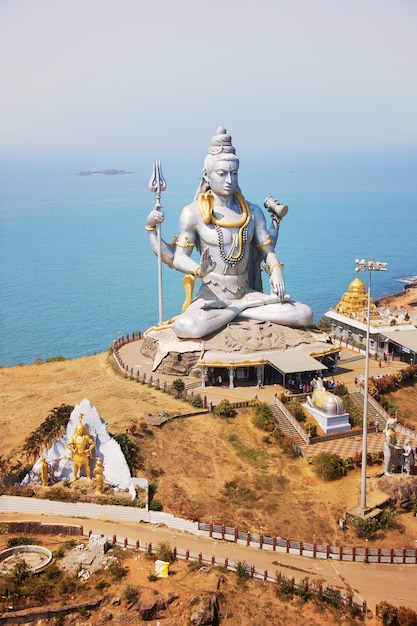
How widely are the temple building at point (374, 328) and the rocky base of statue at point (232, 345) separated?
3758 mm

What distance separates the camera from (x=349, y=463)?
70.7ft

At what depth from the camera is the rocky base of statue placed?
26.5 m

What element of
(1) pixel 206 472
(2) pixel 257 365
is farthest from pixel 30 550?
(2) pixel 257 365

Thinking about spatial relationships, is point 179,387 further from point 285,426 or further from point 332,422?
point 332,422

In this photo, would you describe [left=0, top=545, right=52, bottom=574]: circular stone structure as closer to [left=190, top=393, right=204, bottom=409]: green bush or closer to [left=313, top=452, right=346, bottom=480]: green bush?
[left=313, top=452, right=346, bottom=480]: green bush

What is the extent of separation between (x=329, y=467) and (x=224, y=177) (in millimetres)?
12381

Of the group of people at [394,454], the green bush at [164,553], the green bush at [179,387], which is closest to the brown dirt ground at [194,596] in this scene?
the green bush at [164,553]

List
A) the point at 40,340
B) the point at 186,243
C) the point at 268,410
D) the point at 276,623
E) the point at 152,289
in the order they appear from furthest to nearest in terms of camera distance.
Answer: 1. the point at 152,289
2. the point at 40,340
3. the point at 186,243
4. the point at 268,410
5. the point at 276,623

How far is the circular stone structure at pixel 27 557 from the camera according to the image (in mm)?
16500

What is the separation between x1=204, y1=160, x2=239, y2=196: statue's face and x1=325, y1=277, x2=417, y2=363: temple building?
8.83 meters

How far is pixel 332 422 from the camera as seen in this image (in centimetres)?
2341

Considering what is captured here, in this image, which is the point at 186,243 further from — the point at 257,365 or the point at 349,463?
the point at 349,463

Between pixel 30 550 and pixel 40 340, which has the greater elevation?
pixel 30 550

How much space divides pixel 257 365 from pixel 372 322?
26.1 feet
